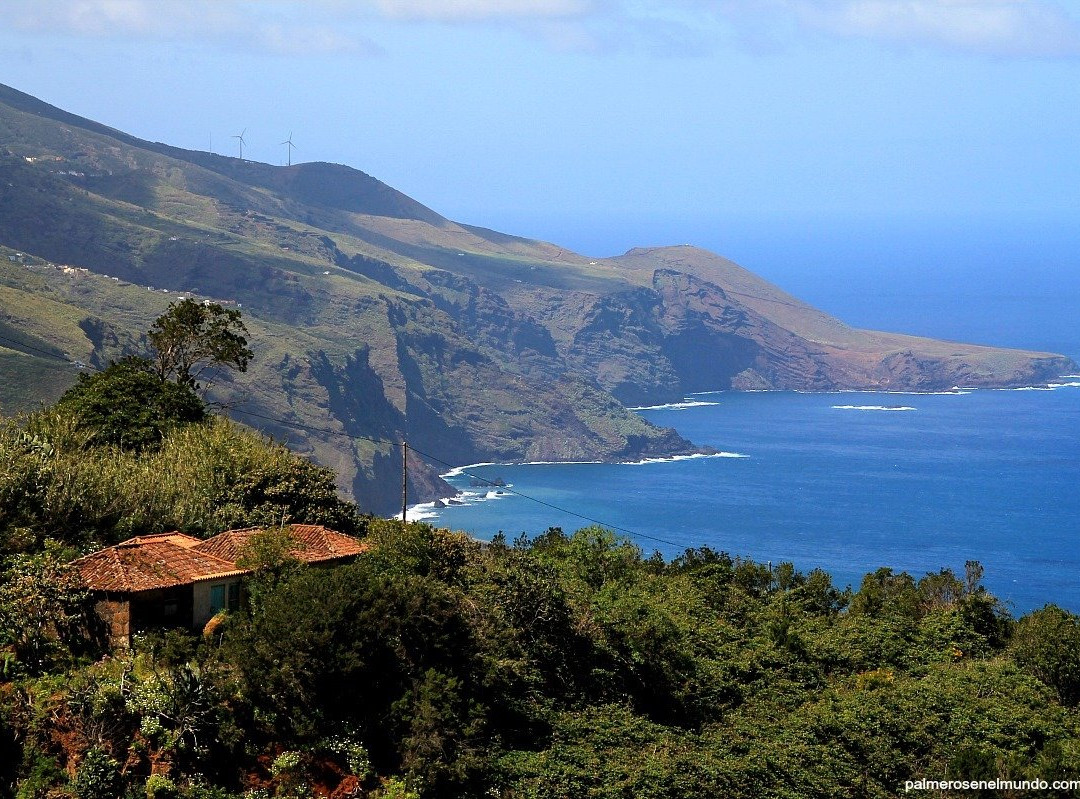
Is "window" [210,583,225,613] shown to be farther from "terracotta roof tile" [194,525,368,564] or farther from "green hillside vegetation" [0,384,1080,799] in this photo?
"terracotta roof tile" [194,525,368,564]

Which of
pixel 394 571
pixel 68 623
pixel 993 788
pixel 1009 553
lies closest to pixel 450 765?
pixel 394 571

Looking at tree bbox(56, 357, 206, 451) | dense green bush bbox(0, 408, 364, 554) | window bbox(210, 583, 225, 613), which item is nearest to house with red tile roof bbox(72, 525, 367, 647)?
window bbox(210, 583, 225, 613)

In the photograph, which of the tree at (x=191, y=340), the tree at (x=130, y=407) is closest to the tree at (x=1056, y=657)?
the tree at (x=130, y=407)

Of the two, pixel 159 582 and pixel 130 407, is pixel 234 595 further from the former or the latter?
pixel 130 407

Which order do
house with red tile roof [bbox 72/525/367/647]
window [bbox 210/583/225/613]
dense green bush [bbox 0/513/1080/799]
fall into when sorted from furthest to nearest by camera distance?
window [bbox 210/583/225/613], house with red tile roof [bbox 72/525/367/647], dense green bush [bbox 0/513/1080/799]

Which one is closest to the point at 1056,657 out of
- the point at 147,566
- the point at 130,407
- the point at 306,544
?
the point at 306,544

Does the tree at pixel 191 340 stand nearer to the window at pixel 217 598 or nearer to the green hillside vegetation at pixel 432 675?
the green hillside vegetation at pixel 432 675
